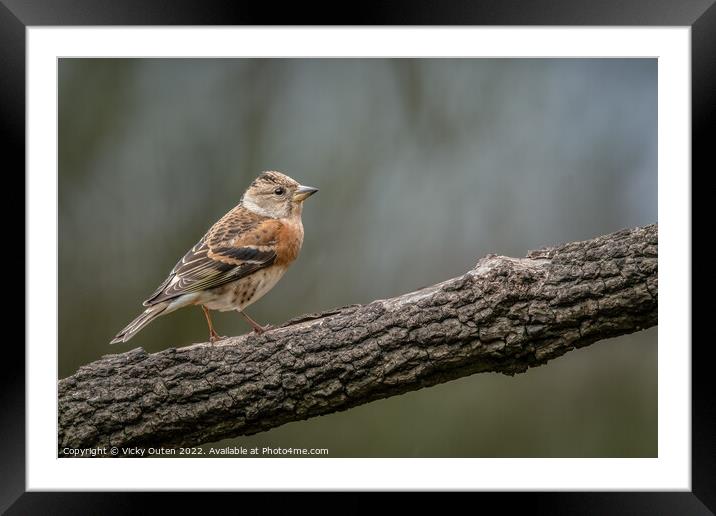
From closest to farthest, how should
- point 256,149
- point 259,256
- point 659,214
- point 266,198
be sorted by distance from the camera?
point 659,214, point 259,256, point 266,198, point 256,149

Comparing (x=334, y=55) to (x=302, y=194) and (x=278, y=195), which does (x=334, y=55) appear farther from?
(x=278, y=195)

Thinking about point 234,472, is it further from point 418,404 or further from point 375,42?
point 375,42

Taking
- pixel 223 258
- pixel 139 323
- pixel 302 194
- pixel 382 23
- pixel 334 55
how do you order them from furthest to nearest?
pixel 302 194
pixel 223 258
pixel 139 323
pixel 334 55
pixel 382 23

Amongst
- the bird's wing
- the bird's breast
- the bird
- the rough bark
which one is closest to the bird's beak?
the bird

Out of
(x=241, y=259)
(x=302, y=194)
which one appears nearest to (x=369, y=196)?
(x=302, y=194)

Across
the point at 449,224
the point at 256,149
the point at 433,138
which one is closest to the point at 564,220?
the point at 449,224

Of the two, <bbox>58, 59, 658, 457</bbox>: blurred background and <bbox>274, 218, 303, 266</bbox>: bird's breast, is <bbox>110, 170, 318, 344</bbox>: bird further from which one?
<bbox>58, 59, 658, 457</bbox>: blurred background
